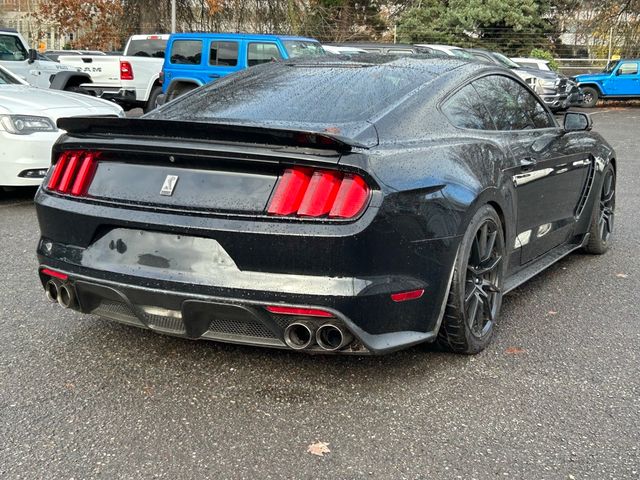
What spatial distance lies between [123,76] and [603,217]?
12.4m

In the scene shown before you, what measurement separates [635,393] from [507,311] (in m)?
1.22

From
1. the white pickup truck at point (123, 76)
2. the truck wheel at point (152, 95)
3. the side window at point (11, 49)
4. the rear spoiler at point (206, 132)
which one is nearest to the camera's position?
the rear spoiler at point (206, 132)

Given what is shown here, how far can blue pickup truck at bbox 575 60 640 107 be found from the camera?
24.8m

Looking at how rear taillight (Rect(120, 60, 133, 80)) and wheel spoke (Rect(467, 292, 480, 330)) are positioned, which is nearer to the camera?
wheel spoke (Rect(467, 292, 480, 330))

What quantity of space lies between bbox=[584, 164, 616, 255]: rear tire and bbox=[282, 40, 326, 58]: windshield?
928cm

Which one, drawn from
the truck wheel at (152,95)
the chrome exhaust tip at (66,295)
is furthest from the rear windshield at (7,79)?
the truck wheel at (152,95)

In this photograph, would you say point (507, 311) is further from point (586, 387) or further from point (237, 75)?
point (237, 75)

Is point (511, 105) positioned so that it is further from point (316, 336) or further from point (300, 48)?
point (300, 48)

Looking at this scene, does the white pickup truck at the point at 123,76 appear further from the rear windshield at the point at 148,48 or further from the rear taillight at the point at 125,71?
the rear windshield at the point at 148,48

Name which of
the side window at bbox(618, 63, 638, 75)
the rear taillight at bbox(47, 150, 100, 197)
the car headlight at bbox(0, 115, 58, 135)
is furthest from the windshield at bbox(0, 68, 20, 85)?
the side window at bbox(618, 63, 638, 75)

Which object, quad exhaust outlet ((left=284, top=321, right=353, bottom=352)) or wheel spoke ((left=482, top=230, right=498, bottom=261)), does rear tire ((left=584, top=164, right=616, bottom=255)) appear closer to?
wheel spoke ((left=482, top=230, right=498, bottom=261))

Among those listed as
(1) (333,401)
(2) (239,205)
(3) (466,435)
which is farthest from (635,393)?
(2) (239,205)

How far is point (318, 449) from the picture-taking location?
2.87m

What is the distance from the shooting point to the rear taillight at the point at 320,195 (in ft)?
9.87
